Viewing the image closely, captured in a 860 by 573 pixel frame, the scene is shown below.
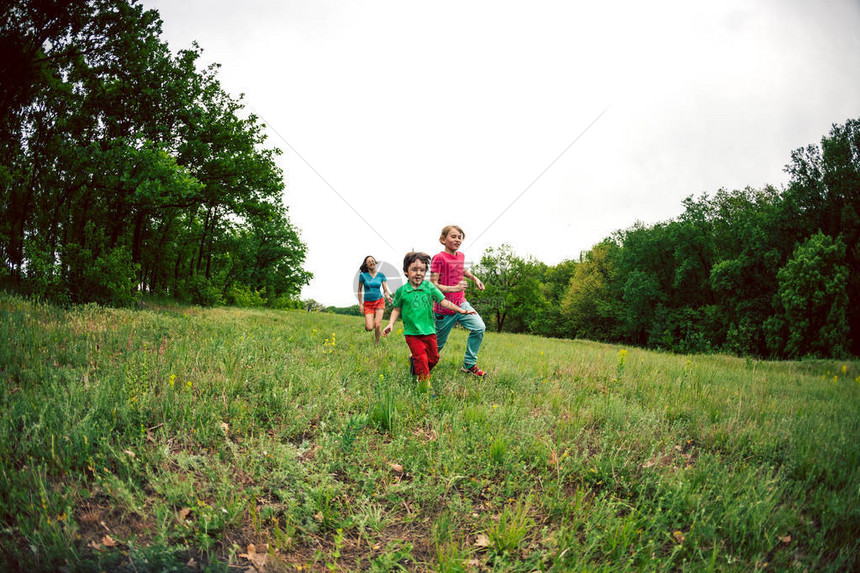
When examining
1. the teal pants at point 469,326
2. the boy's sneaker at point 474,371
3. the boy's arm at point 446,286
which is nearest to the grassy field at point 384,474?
the boy's sneaker at point 474,371

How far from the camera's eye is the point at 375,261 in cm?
961

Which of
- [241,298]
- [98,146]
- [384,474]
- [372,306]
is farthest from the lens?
[241,298]

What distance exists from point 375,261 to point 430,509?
7.31m

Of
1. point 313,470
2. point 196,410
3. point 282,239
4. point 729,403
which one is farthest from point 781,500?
point 282,239

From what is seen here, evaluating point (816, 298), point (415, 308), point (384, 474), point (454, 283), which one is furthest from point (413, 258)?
point (816, 298)

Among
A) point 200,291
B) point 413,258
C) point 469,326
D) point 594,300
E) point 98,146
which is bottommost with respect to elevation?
point 469,326

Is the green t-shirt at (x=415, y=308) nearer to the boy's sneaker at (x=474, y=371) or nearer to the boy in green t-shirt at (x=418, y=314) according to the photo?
the boy in green t-shirt at (x=418, y=314)

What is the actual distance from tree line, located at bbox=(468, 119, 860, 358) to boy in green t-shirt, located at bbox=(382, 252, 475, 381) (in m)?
30.0

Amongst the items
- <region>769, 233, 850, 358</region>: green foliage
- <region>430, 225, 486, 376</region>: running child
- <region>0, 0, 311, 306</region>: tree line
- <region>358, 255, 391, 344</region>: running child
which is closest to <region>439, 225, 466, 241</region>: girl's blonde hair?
<region>430, 225, 486, 376</region>: running child

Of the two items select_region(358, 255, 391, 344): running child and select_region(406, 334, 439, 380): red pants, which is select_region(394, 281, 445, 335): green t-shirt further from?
select_region(358, 255, 391, 344): running child

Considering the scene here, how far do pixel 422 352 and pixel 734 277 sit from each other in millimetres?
38417

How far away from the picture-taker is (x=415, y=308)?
5.22 m

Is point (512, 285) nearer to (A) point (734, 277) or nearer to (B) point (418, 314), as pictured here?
(A) point (734, 277)

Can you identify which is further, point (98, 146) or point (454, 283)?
point (98, 146)
